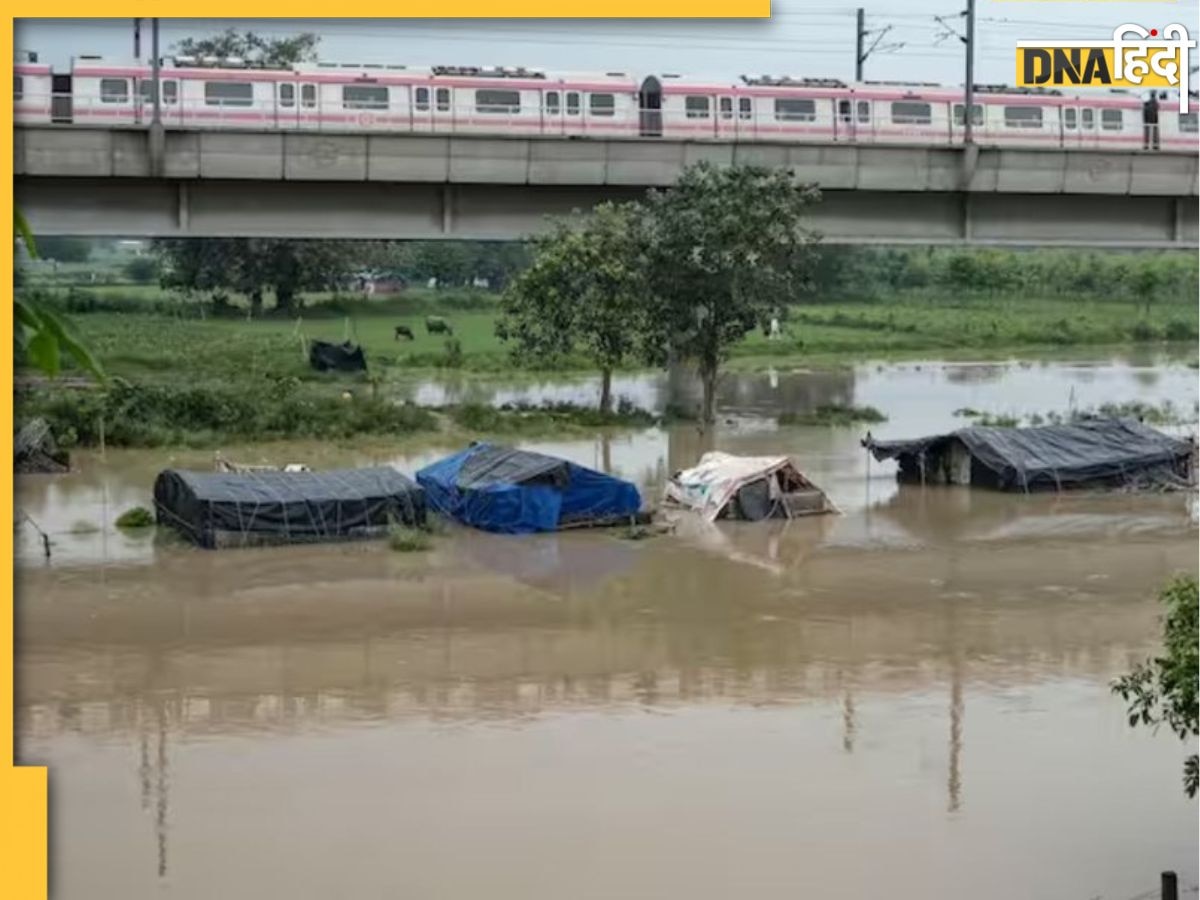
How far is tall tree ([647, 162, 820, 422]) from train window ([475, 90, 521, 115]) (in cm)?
353

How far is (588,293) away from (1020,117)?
9.27 meters

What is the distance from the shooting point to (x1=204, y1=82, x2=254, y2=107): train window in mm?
30172

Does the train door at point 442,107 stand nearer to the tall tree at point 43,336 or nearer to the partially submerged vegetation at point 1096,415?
the partially submerged vegetation at point 1096,415

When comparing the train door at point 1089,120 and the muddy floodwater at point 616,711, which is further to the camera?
the train door at point 1089,120

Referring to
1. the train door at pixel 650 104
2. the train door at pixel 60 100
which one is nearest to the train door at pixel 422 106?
the train door at pixel 650 104

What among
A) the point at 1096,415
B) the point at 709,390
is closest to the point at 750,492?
the point at 709,390

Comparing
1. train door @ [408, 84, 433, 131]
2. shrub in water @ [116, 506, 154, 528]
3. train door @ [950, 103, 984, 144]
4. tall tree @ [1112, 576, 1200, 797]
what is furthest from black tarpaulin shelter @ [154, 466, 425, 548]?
train door @ [950, 103, 984, 144]

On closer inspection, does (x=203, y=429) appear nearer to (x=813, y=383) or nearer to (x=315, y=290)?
(x=813, y=383)

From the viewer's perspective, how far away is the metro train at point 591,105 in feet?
98.2

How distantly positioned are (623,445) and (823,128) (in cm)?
769

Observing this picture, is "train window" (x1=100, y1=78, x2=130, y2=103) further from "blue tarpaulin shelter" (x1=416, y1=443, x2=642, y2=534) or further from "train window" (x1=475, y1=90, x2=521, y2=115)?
"blue tarpaulin shelter" (x1=416, y1=443, x2=642, y2=534)

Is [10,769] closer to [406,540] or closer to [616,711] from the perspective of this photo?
[616,711]

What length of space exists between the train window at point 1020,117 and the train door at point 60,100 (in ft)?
57.4

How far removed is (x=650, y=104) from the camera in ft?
107
